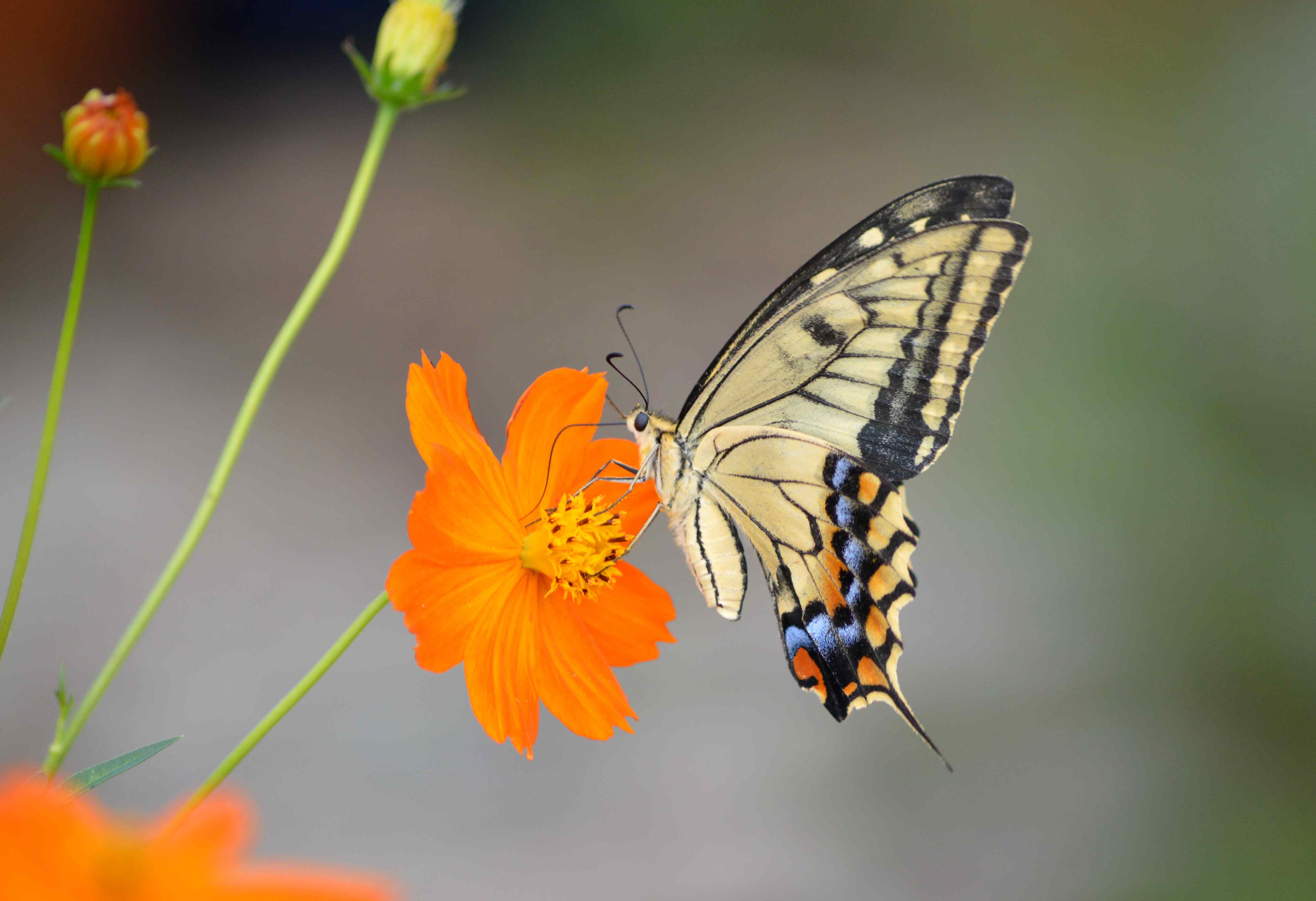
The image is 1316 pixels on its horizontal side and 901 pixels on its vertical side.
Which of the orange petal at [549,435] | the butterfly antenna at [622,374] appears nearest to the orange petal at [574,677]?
the orange petal at [549,435]

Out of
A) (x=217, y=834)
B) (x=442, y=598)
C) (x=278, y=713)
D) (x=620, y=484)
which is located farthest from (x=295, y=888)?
(x=620, y=484)

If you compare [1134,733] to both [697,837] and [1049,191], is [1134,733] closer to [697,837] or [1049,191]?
[697,837]

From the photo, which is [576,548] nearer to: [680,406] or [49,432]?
[49,432]

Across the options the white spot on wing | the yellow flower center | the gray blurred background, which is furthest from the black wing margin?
the gray blurred background

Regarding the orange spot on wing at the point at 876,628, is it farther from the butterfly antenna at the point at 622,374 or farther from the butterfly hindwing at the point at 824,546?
the butterfly antenna at the point at 622,374

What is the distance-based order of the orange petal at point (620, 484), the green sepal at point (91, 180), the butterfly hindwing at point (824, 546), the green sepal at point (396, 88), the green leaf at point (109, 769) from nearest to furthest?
the green leaf at point (109, 769) → the green sepal at point (91, 180) → the green sepal at point (396, 88) → the orange petal at point (620, 484) → the butterfly hindwing at point (824, 546)

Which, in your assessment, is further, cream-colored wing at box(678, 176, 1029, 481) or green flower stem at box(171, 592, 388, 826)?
cream-colored wing at box(678, 176, 1029, 481)

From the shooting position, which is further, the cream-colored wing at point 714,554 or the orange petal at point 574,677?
the cream-colored wing at point 714,554

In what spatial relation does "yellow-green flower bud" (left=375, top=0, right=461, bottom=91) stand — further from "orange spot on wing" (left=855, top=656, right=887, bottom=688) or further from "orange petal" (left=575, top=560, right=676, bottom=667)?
"orange spot on wing" (left=855, top=656, right=887, bottom=688)
